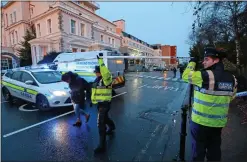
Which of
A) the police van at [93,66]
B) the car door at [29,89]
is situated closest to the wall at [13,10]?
the police van at [93,66]

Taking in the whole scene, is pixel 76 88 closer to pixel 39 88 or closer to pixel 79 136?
pixel 79 136

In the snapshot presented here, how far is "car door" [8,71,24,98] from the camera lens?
779cm

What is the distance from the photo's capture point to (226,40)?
489 inches

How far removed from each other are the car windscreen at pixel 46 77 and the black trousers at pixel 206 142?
20.7ft

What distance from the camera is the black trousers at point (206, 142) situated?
8.43 ft

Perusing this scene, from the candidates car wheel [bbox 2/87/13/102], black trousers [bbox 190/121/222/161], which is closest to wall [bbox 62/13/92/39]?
car wheel [bbox 2/87/13/102]

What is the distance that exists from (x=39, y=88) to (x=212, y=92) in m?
6.25

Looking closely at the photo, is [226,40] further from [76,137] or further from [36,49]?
[36,49]

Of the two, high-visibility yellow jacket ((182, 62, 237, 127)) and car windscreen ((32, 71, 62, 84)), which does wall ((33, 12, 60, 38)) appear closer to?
car windscreen ((32, 71, 62, 84))

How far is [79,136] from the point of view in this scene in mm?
4645

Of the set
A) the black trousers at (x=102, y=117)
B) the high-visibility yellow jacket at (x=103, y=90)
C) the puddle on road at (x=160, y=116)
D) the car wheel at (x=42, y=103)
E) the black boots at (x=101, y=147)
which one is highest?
the high-visibility yellow jacket at (x=103, y=90)

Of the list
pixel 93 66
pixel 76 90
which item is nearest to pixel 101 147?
pixel 76 90

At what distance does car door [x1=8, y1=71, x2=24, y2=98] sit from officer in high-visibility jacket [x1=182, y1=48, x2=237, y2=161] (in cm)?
718

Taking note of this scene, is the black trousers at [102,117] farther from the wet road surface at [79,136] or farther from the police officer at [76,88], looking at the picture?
the police officer at [76,88]
